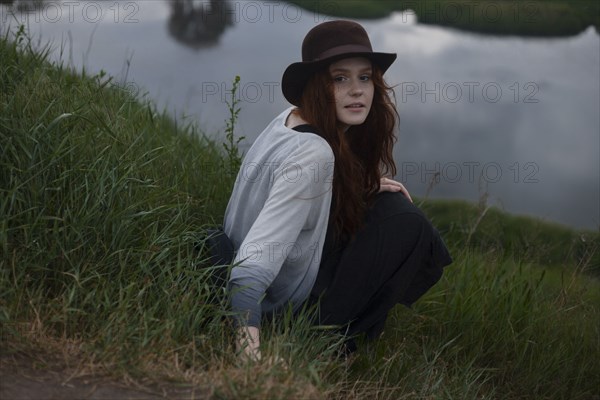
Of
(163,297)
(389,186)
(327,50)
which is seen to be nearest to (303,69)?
(327,50)

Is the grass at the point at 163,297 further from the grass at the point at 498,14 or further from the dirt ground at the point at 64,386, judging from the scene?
the grass at the point at 498,14

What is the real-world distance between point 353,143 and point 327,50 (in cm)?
46

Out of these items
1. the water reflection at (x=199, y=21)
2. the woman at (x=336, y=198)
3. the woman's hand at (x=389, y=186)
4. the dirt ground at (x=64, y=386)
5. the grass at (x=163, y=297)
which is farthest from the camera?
the water reflection at (x=199, y=21)

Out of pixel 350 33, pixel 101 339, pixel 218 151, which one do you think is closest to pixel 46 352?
pixel 101 339

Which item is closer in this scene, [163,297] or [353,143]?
[163,297]

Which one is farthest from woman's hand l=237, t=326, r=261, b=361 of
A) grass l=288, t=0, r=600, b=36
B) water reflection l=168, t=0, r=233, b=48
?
grass l=288, t=0, r=600, b=36

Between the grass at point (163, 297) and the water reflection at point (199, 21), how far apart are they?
130 inches

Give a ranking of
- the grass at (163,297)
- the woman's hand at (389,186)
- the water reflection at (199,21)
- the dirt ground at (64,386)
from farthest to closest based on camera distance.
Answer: the water reflection at (199,21) → the woman's hand at (389,186) → the grass at (163,297) → the dirt ground at (64,386)

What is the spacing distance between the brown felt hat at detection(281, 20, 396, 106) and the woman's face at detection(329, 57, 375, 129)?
0.17 feet

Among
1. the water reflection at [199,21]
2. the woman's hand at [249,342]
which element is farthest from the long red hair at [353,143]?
the water reflection at [199,21]

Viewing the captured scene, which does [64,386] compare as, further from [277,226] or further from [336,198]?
[336,198]

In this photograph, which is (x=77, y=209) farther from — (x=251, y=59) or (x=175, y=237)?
(x=251, y=59)

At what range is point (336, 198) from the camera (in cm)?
340

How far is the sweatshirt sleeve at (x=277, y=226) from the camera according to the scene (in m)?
3.03
